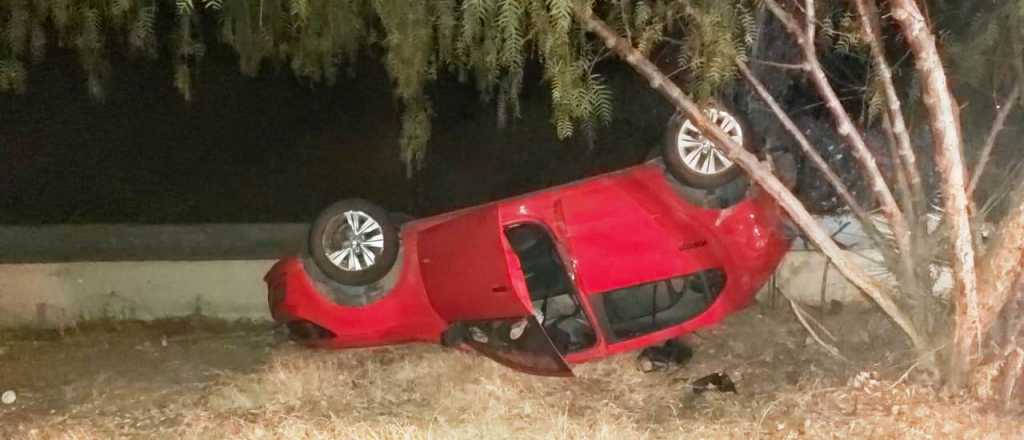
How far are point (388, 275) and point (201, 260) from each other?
84.7 inches

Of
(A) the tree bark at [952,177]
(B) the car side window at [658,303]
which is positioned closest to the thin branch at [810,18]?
(A) the tree bark at [952,177]

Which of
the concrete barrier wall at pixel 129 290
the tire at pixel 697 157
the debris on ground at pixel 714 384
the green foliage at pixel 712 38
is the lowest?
the debris on ground at pixel 714 384

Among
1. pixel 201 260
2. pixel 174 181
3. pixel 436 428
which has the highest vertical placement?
pixel 174 181

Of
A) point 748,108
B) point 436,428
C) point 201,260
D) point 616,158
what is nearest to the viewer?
point 436,428

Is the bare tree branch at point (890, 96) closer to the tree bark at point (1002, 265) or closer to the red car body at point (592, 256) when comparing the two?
the tree bark at point (1002, 265)

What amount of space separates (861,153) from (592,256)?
1642 millimetres

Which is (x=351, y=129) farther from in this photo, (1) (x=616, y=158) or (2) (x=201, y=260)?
(1) (x=616, y=158)

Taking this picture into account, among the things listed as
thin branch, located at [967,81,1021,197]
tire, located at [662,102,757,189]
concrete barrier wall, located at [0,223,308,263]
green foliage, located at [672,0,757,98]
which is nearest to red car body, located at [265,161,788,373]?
tire, located at [662,102,757,189]

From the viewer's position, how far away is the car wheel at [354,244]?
20.2ft

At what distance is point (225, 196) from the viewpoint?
846 centimetres

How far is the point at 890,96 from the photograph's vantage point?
199 inches

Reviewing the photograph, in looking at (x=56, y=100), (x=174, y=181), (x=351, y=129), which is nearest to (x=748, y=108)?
(x=351, y=129)

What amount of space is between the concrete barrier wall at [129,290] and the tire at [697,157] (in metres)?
3.29

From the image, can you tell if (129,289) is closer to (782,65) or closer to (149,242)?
(149,242)
